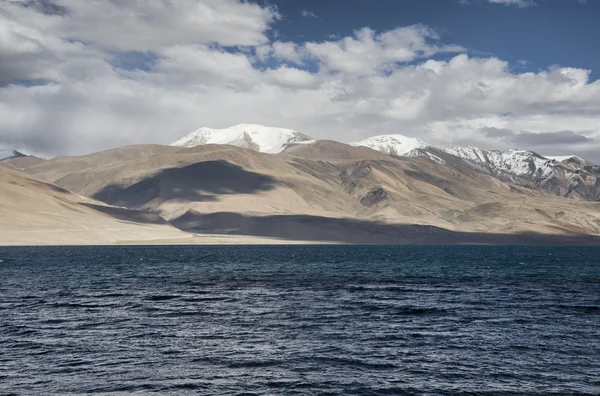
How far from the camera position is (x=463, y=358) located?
3672 centimetres

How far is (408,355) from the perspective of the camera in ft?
123

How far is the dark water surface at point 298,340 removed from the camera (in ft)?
102

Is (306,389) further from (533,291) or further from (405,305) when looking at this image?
(533,291)

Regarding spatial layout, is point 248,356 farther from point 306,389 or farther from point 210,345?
point 306,389

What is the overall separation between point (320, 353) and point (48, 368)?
1468 centimetres

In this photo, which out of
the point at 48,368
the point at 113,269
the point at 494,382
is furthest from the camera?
the point at 113,269

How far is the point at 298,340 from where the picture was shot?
41.7m

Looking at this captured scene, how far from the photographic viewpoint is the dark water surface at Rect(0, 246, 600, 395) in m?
31.2

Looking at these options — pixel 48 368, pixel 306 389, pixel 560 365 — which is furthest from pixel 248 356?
pixel 560 365

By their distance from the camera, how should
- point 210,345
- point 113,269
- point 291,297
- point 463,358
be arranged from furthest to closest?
point 113,269 < point 291,297 < point 210,345 < point 463,358

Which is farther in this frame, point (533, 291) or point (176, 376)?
point (533, 291)

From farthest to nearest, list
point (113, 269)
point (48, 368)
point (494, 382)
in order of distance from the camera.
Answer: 1. point (113, 269)
2. point (48, 368)
3. point (494, 382)

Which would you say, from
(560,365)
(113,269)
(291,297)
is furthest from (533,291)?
(113,269)

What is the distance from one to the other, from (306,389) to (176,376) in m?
6.81
